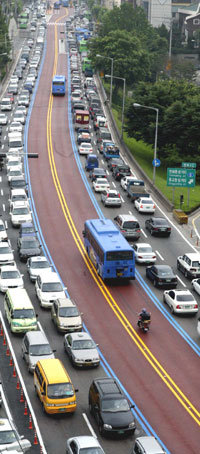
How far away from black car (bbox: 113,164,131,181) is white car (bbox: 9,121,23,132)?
70.9 feet

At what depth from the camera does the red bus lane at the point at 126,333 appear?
1687 inches

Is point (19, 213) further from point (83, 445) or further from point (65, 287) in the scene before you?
point (83, 445)

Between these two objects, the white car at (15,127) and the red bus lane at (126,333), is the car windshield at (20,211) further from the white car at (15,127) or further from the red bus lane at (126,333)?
the white car at (15,127)

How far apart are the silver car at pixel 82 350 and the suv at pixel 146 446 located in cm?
1051

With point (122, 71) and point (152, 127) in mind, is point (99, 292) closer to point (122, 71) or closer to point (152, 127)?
point (152, 127)

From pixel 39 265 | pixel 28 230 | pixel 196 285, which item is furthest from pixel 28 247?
pixel 196 285

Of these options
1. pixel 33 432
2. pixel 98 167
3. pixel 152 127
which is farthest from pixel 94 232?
pixel 152 127

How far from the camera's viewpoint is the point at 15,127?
110 metres

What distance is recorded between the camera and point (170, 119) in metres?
104

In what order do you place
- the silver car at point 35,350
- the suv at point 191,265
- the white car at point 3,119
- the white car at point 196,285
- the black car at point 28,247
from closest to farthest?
the silver car at point 35,350, the white car at point 196,285, the suv at point 191,265, the black car at point 28,247, the white car at point 3,119

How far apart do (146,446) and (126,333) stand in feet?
56.3

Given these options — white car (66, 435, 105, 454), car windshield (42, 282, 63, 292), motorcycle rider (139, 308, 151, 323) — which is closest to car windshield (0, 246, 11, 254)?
car windshield (42, 282, 63, 292)

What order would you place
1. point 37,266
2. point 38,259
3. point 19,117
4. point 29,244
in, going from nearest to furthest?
1. point 37,266
2. point 38,259
3. point 29,244
4. point 19,117

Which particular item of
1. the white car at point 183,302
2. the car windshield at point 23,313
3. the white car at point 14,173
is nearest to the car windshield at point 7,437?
the car windshield at point 23,313
